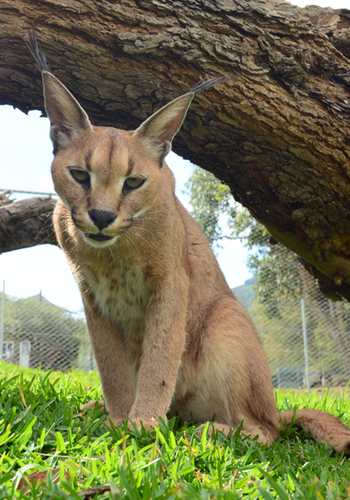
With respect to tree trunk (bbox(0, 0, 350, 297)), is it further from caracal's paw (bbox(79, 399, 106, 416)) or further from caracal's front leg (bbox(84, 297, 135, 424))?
caracal's paw (bbox(79, 399, 106, 416))

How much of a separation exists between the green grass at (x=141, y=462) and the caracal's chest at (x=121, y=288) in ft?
1.85

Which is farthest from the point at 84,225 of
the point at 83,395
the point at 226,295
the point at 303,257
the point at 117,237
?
the point at 303,257

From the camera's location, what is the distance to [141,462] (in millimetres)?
2600

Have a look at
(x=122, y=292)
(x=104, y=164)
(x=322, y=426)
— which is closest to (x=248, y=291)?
(x=322, y=426)

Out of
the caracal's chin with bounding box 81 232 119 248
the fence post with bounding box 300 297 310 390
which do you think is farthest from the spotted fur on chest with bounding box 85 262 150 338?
the fence post with bounding box 300 297 310 390

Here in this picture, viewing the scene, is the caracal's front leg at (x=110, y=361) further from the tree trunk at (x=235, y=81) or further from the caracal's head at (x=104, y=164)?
the tree trunk at (x=235, y=81)

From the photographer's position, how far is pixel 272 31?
4.41 m

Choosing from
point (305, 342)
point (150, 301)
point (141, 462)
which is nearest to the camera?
point (141, 462)

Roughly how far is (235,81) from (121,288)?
151 centimetres

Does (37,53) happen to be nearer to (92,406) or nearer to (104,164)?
(104,164)

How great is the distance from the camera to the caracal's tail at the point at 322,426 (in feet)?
12.1

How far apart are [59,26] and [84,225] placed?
1341mm

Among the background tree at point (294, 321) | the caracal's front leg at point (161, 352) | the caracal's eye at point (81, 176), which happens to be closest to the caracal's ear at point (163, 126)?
the caracal's eye at point (81, 176)

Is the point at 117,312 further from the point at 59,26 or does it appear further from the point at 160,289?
the point at 59,26
